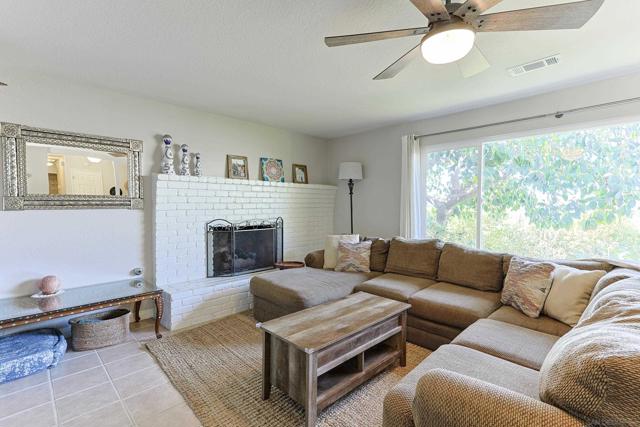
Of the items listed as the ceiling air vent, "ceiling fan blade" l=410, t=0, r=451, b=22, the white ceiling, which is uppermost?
the white ceiling

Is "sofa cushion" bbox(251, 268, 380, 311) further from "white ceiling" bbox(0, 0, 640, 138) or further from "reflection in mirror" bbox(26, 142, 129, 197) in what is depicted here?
"white ceiling" bbox(0, 0, 640, 138)

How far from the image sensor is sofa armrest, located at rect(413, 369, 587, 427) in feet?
2.72

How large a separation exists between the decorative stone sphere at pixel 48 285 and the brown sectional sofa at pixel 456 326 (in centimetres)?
166

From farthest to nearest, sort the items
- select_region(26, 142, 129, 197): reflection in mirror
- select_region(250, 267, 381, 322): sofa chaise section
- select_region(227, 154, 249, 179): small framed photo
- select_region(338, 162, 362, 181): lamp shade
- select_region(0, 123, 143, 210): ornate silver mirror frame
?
select_region(338, 162, 362, 181): lamp shade, select_region(227, 154, 249, 179): small framed photo, select_region(250, 267, 381, 322): sofa chaise section, select_region(26, 142, 129, 197): reflection in mirror, select_region(0, 123, 143, 210): ornate silver mirror frame

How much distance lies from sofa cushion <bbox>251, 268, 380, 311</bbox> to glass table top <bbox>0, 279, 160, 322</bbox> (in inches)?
40.0

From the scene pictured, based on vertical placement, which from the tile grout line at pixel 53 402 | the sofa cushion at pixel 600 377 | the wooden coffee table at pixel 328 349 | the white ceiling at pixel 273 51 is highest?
the white ceiling at pixel 273 51

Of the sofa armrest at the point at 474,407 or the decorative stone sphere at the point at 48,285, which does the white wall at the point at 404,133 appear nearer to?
the sofa armrest at the point at 474,407

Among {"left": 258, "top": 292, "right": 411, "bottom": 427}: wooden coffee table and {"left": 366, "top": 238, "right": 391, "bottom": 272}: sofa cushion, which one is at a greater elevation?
{"left": 366, "top": 238, "right": 391, "bottom": 272}: sofa cushion

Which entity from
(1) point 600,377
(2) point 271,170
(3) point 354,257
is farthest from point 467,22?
(2) point 271,170

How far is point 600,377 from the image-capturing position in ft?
2.49

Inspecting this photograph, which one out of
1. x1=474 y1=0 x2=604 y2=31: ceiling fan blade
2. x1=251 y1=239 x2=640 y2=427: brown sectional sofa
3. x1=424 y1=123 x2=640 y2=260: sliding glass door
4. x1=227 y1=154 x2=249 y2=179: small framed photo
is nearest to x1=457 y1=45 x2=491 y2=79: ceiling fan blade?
x1=474 y1=0 x2=604 y2=31: ceiling fan blade

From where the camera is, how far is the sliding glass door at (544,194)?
260 centimetres

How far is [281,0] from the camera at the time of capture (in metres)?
1.59

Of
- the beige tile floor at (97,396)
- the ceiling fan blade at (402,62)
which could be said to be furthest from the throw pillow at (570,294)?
the beige tile floor at (97,396)
